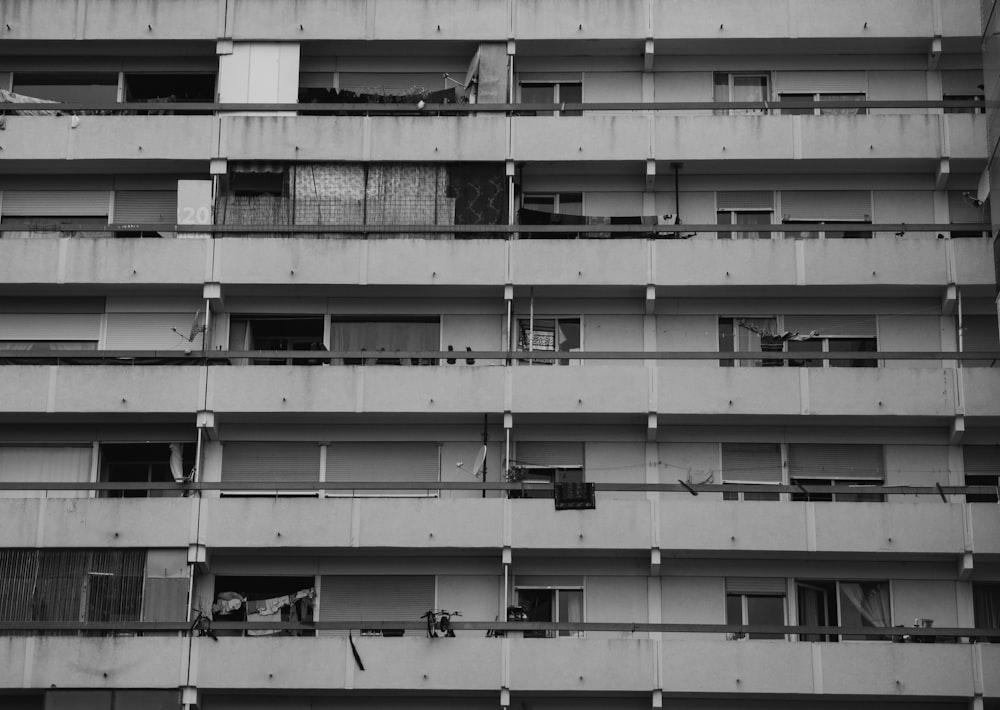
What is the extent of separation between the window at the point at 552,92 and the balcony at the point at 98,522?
41.7ft

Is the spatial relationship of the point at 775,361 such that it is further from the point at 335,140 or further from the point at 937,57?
the point at 335,140

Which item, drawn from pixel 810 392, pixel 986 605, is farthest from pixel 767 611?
pixel 810 392

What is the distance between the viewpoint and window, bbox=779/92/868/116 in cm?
3692

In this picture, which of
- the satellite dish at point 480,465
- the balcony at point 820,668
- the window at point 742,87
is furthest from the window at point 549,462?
the window at point 742,87

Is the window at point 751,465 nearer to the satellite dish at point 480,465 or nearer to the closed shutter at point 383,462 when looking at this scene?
the satellite dish at point 480,465

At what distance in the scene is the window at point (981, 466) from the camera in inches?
1377

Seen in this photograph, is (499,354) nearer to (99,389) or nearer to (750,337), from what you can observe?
(750,337)

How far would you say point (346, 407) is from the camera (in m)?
34.6

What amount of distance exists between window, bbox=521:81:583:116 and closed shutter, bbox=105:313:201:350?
31.9 ft

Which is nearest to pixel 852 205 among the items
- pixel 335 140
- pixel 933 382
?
pixel 933 382

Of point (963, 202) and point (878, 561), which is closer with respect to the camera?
point (878, 561)

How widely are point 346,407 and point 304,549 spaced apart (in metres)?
3.27

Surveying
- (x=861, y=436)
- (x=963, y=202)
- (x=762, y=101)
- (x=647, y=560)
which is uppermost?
(x=762, y=101)

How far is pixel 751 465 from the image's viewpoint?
35281 millimetres
